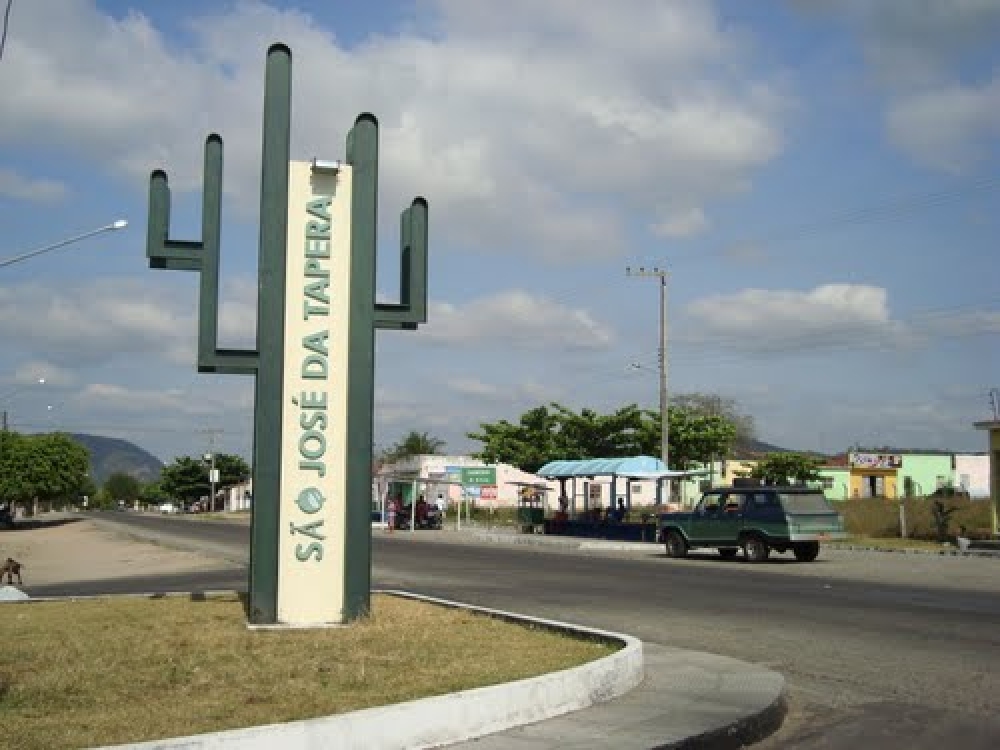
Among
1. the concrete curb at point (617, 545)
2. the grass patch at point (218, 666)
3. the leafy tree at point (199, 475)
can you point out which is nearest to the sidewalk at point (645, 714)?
the grass patch at point (218, 666)

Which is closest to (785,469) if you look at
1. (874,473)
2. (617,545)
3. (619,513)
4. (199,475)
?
(874,473)

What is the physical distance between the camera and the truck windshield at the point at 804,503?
2759 centimetres

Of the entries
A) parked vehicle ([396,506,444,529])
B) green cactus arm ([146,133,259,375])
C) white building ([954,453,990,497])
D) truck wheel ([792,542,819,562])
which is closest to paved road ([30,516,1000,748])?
truck wheel ([792,542,819,562])

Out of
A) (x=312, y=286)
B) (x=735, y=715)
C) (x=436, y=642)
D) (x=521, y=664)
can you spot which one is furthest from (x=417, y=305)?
(x=735, y=715)

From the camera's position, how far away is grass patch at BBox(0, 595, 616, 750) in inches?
285

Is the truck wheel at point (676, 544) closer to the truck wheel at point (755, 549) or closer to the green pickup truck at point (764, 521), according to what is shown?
the green pickup truck at point (764, 521)

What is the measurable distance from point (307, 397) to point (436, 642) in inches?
127

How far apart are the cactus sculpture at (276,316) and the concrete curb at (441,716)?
445 centimetres

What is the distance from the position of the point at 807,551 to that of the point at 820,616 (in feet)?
44.6

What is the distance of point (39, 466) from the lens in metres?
75.9

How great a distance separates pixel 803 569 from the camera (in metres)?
25.4

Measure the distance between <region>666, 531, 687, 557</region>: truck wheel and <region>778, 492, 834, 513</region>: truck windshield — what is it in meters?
3.79

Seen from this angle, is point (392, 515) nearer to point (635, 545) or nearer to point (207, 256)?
point (635, 545)

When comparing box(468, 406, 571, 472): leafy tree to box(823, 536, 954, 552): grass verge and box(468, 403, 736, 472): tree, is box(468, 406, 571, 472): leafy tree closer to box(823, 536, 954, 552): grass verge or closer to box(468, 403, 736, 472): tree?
box(468, 403, 736, 472): tree
